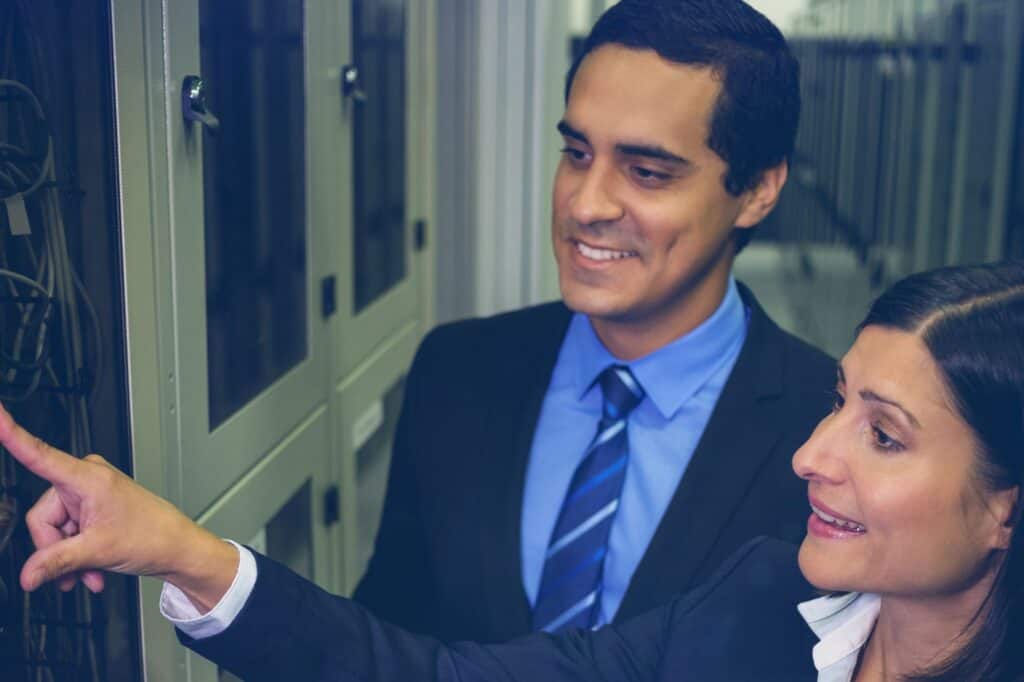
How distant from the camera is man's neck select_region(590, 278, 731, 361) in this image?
4.84 feet

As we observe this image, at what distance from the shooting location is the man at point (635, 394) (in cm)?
140

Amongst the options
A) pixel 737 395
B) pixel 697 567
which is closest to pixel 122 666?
pixel 697 567

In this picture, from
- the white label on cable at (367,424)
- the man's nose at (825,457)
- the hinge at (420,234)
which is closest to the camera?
the man's nose at (825,457)

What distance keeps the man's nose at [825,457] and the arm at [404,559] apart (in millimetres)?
616

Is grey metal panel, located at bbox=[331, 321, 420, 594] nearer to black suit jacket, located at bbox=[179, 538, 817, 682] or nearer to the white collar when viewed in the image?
black suit jacket, located at bbox=[179, 538, 817, 682]

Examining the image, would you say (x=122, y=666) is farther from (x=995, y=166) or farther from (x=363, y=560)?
(x=995, y=166)

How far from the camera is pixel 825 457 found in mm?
1056

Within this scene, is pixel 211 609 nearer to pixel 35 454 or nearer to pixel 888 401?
pixel 35 454

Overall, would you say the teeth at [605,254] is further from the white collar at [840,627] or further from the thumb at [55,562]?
the thumb at [55,562]

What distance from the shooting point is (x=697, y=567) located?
1.38 m

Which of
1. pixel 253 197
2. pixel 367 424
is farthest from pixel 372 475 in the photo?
pixel 253 197

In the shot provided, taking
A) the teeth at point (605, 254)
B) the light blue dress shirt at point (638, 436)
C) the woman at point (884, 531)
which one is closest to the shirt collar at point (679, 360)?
the light blue dress shirt at point (638, 436)

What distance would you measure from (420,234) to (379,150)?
0.30 m

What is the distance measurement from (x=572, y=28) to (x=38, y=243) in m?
1.14
